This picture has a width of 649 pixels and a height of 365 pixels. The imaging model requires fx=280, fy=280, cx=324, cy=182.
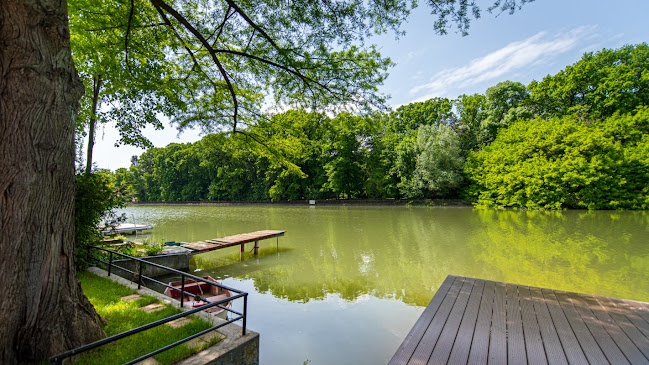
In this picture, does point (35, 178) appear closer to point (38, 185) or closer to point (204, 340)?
point (38, 185)

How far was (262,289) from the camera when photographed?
6883 mm

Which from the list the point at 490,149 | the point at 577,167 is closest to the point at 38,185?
the point at 577,167

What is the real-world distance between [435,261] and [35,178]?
360 inches

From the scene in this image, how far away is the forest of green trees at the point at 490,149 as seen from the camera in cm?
1071

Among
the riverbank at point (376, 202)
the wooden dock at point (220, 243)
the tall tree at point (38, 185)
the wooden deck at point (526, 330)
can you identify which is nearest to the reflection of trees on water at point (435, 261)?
the wooden dock at point (220, 243)

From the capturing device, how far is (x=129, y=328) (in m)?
3.20

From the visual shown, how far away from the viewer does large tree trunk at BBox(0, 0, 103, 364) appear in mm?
2270

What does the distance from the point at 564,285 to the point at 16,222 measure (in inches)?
368

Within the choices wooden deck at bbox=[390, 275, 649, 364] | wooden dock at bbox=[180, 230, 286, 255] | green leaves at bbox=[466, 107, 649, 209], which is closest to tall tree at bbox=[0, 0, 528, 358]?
wooden deck at bbox=[390, 275, 649, 364]

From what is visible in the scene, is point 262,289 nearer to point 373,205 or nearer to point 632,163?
point 373,205

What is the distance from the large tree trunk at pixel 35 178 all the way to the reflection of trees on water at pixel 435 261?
4388 mm

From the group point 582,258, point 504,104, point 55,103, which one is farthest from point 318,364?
point 504,104

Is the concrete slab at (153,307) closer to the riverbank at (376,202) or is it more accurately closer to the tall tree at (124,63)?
the tall tree at (124,63)

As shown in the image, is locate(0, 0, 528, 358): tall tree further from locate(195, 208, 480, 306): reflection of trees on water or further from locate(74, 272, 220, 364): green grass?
locate(195, 208, 480, 306): reflection of trees on water
